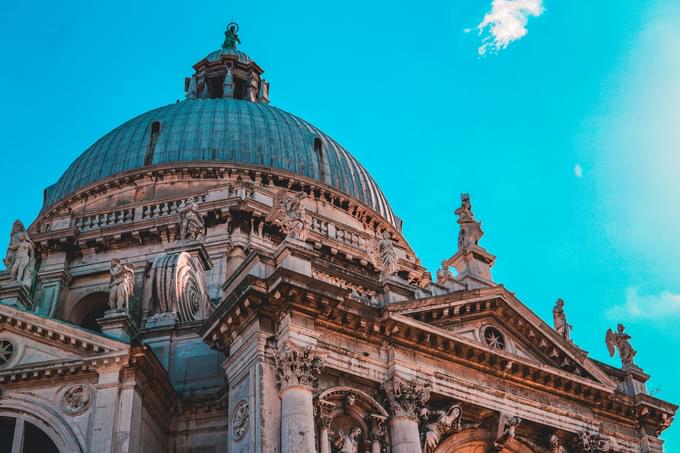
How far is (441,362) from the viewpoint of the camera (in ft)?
77.3

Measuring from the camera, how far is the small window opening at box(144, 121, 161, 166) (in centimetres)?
3725

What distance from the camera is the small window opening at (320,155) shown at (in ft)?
126

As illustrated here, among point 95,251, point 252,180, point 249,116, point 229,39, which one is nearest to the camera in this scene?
point 95,251

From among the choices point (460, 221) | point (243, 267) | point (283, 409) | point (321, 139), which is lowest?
point (283, 409)

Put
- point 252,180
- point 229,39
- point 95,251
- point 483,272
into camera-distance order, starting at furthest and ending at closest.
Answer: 1. point 229,39
2. point 252,180
3. point 95,251
4. point 483,272

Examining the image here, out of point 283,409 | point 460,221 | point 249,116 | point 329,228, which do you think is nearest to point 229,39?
point 249,116

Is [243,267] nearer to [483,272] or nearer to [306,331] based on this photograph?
[306,331]

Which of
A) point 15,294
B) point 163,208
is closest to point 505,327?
point 163,208

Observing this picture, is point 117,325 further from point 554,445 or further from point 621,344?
point 621,344

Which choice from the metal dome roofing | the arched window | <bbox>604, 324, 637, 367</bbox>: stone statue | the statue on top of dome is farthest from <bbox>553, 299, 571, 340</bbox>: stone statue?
the statue on top of dome

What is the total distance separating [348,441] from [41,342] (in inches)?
315

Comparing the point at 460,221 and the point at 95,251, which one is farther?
the point at 95,251

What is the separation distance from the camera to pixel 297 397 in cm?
2020

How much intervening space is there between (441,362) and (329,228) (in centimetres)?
1112
